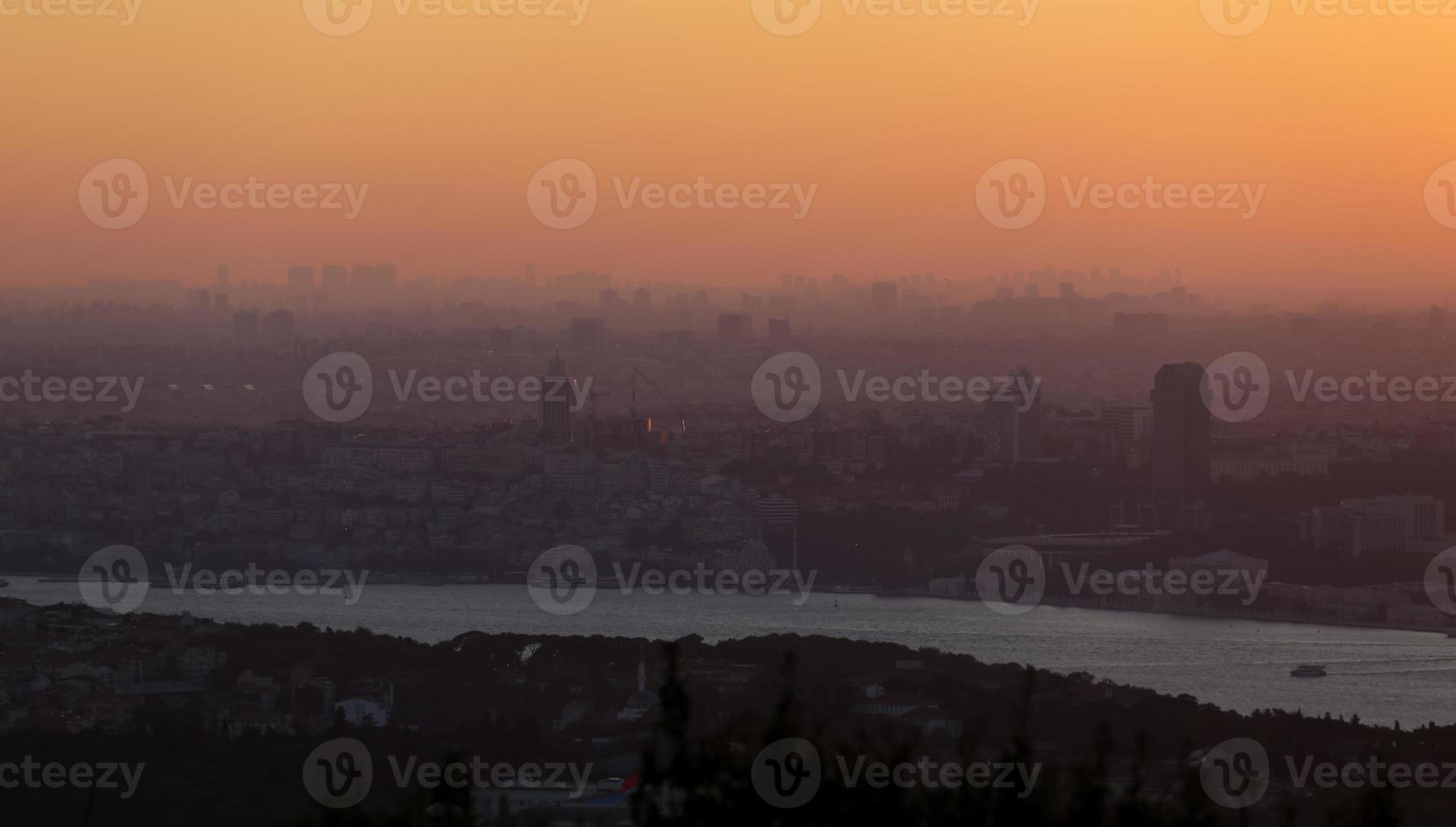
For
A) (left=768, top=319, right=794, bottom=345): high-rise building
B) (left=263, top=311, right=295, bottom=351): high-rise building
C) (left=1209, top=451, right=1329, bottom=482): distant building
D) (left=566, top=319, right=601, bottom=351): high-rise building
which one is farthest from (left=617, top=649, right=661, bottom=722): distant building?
(left=263, top=311, right=295, bottom=351): high-rise building

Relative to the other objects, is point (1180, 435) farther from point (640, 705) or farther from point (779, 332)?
point (640, 705)

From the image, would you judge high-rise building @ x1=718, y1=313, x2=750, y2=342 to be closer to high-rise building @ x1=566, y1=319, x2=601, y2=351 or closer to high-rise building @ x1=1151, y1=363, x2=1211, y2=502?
high-rise building @ x1=566, y1=319, x2=601, y2=351

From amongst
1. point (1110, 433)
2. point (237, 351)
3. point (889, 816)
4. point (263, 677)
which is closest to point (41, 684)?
point (263, 677)

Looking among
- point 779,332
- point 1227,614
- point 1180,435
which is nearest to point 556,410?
point 779,332

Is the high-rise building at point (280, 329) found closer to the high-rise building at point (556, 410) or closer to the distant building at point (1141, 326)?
the high-rise building at point (556, 410)

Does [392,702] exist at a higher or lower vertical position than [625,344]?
lower

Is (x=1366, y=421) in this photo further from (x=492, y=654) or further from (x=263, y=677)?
(x=263, y=677)
